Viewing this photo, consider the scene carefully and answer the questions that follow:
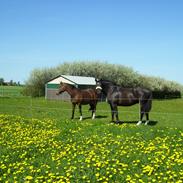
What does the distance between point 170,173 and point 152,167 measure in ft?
1.71

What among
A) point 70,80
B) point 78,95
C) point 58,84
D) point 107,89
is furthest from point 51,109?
point 58,84

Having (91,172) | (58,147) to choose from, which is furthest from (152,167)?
(58,147)

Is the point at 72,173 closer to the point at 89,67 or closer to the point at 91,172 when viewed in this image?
the point at 91,172

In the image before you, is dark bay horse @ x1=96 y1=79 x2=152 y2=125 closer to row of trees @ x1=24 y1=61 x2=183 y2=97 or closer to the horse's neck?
the horse's neck

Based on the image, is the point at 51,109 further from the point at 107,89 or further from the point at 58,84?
the point at 58,84

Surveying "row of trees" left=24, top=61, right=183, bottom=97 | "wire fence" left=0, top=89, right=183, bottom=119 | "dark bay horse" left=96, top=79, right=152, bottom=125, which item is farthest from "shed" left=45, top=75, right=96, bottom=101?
"dark bay horse" left=96, top=79, right=152, bottom=125

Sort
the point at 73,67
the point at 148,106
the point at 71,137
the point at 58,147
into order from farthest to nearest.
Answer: the point at 73,67 → the point at 148,106 → the point at 71,137 → the point at 58,147

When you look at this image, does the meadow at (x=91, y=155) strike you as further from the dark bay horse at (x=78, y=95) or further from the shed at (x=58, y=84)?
the shed at (x=58, y=84)

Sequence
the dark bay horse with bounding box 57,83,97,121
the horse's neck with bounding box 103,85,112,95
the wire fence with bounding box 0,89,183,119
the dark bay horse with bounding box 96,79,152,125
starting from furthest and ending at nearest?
1. the wire fence with bounding box 0,89,183,119
2. the dark bay horse with bounding box 57,83,97,121
3. the horse's neck with bounding box 103,85,112,95
4. the dark bay horse with bounding box 96,79,152,125

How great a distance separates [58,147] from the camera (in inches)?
402

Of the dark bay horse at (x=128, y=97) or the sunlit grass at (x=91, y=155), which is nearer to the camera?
the sunlit grass at (x=91, y=155)

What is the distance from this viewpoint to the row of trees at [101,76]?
2452 inches

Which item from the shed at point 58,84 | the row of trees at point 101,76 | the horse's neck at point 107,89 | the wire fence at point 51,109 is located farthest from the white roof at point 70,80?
the horse's neck at point 107,89

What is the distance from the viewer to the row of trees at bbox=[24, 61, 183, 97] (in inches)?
2452
